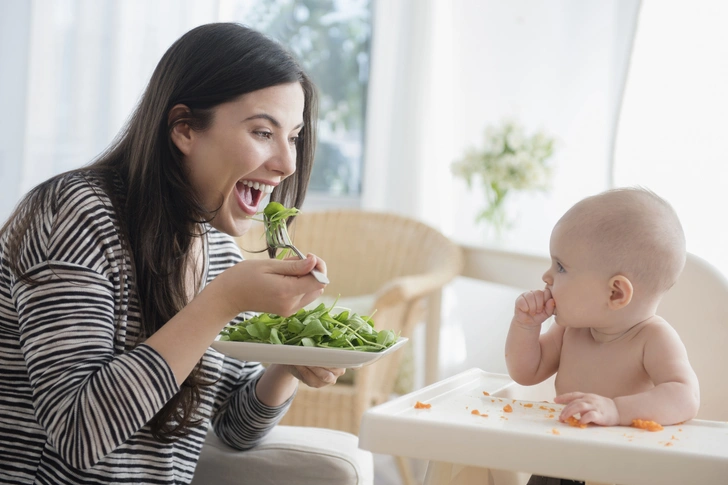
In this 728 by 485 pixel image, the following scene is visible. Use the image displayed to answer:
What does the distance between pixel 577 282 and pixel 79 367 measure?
0.74 metres

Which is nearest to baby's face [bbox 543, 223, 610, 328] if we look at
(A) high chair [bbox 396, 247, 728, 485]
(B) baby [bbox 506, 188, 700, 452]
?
(B) baby [bbox 506, 188, 700, 452]

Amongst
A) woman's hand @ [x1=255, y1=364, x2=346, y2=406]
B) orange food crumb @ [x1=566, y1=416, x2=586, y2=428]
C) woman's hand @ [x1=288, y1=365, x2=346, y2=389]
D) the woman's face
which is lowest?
woman's hand @ [x1=255, y1=364, x2=346, y2=406]

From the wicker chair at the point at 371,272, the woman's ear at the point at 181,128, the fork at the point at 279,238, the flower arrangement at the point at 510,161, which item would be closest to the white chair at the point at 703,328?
the fork at the point at 279,238

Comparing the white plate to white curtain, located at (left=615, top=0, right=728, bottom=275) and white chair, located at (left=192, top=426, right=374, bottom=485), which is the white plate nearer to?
white chair, located at (left=192, top=426, right=374, bottom=485)

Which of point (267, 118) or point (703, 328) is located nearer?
point (267, 118)

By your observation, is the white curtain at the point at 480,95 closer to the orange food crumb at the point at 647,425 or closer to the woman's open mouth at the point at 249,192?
the woman's open mouth at the point at 249,192

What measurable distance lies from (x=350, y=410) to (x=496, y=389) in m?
1.16

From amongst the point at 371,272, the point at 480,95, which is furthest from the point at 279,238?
the point at 480,95

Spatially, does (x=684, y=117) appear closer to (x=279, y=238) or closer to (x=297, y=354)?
(x=279, y=238)

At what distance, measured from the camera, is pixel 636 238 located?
109 centimetres

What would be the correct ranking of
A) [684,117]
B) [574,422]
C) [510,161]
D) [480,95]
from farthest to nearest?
[480,95]
[510,161]
[684,117]
[574,422]

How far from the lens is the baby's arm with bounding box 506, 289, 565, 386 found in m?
1.18

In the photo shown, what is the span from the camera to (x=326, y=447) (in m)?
1.37

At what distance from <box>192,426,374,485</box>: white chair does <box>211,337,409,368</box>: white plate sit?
1.21 ft
